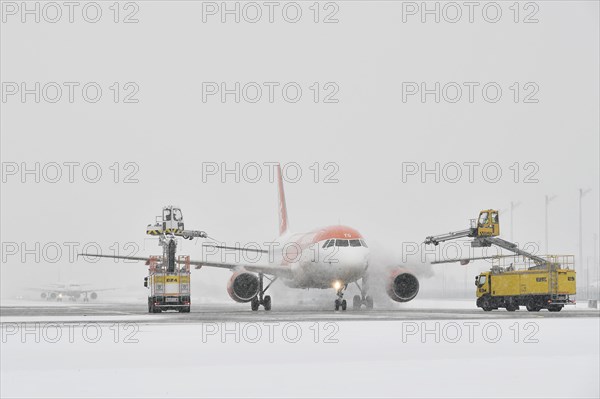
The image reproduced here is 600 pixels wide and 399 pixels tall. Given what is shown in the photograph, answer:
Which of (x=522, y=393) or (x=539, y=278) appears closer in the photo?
(x=522, y=393)

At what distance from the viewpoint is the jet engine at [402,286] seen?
156 ft

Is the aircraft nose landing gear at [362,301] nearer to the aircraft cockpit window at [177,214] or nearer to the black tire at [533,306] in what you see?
the black tire at [533,306]

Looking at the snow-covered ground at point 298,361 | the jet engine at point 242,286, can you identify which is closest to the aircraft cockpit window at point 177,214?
the jet engine at point 242,286

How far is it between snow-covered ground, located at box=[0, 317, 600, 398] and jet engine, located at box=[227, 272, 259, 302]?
19.5 metres

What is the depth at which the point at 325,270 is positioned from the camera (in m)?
45.4

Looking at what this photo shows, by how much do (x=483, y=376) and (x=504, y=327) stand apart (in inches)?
525

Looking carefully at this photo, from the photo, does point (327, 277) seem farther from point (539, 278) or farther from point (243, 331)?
point (243, 331)

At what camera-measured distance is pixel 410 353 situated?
19.1m

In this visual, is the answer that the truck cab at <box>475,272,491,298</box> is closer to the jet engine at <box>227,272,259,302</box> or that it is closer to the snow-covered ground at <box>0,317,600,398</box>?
the jet engine at <box>227,272,259,302</box>

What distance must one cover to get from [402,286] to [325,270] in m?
5.34

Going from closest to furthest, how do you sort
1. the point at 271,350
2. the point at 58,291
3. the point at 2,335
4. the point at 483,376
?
the point at 483,376
the point at 271,350
the point at 2,335
the point at 58,291

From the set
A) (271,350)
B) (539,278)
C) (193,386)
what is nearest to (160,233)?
(539,278)

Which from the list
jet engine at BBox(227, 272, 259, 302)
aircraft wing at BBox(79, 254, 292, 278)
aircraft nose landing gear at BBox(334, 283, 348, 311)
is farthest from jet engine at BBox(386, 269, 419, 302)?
jet engine at BBox(227, 272, 259, 302)

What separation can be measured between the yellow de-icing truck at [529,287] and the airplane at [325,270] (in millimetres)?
4364
